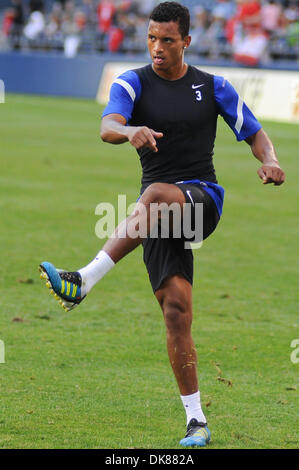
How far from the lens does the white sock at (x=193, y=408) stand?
5.43m

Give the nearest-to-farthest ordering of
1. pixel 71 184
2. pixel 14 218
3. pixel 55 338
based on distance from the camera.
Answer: pixel 55 338
pixel 14 218
pixel 71 184

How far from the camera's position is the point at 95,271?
502cm

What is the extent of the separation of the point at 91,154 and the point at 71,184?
4407 mm

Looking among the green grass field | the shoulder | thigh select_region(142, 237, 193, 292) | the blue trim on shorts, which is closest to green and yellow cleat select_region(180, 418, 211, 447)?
the green grass field

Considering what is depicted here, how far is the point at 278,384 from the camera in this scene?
6.78 meters

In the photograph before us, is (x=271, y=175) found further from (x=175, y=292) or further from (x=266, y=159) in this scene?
(x=175, y=292)

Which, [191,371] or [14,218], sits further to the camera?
[14,218]

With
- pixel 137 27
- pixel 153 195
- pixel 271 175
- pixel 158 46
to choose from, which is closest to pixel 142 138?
pixel 153 195

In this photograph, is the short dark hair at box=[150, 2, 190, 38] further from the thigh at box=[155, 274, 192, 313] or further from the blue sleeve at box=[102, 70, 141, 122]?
the thigh at box=[155, 274, 192, 313]

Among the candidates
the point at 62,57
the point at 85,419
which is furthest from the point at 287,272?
the point at 62,57

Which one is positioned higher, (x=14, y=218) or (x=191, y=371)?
(x=191, y=371)
